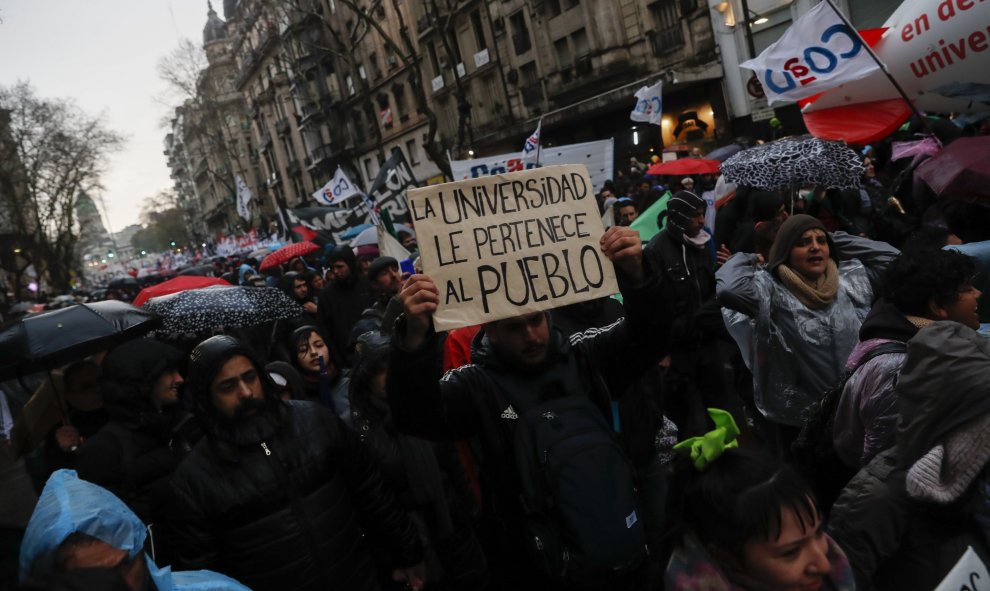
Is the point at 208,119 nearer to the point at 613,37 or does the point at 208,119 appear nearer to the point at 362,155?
→ the point at 362,155

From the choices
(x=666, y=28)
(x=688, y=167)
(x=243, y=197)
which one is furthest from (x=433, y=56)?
(x=688, y=167)

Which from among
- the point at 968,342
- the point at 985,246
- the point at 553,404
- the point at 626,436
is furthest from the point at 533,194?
the point at 985,246

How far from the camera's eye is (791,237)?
10.5ft

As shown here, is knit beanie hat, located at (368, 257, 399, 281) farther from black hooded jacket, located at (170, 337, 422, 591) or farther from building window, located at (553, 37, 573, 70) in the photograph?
building window, located at (553, 37, 573, 70)

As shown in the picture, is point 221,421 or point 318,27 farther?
point 318,27

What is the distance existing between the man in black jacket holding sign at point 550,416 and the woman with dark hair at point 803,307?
1.44 meters

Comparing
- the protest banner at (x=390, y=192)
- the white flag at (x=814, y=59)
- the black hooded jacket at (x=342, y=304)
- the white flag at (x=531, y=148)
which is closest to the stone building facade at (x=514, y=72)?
the protest banner at (x=390, y=192)

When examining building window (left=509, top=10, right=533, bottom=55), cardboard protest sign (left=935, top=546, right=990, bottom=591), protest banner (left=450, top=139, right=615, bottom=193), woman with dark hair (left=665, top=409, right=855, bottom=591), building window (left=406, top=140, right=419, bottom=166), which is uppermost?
building window (left=509, top=10, right=533, bottom=55)

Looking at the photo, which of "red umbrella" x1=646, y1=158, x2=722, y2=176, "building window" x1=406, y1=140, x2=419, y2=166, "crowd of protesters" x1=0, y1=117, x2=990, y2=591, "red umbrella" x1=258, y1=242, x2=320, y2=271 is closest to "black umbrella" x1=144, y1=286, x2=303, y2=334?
"crowd of protesters" x1=0, y1=117, x2=990, y2=591

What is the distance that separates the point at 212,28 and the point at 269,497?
89543mm

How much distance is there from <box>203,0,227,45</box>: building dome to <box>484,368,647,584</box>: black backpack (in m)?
85.3

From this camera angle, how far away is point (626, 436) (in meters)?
2.32

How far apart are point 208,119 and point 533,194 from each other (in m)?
44.0

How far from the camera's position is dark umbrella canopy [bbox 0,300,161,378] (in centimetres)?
392
